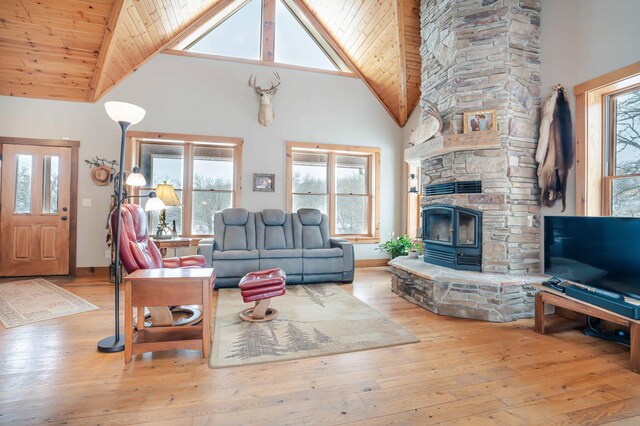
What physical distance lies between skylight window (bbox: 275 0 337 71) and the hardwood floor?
194 inches

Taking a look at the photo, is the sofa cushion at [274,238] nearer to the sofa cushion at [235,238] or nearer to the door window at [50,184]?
the sofa cushion at [235,238]

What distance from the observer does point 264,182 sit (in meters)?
5.45

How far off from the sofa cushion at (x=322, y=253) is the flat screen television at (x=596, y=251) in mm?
2480

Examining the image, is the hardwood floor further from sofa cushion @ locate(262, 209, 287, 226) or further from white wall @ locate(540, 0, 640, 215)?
sofa cushion @ locate(262, 209, 287, 226)

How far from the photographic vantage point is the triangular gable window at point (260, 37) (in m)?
5.23

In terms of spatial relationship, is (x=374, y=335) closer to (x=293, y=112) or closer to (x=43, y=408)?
(x=43, y=408)

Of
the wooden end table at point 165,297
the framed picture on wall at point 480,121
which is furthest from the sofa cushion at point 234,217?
the framed picture on wall at point 480,121

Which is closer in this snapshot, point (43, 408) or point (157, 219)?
point (43, 408)

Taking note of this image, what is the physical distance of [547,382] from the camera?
6.34 feet

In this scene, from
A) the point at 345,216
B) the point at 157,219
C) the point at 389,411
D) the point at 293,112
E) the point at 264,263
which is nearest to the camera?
the point at 389,411

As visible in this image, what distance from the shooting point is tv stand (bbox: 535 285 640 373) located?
2074 mm

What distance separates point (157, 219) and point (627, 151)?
5.99 metres

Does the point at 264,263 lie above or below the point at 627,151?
below

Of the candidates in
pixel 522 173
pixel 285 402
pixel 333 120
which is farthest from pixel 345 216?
pixel 285 402
